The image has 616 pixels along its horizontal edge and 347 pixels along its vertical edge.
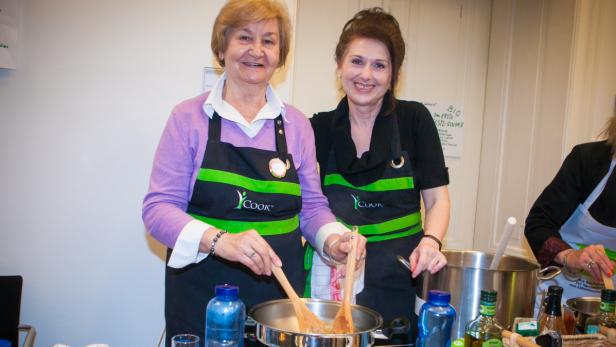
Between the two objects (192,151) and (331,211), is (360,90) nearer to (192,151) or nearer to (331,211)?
(331,211)

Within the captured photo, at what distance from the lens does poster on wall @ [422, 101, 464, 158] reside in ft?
10.1

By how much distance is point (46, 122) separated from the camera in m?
2.06

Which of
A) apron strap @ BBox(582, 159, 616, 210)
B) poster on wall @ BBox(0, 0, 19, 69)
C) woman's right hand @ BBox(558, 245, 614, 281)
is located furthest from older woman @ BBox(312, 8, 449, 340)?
poster on wall @ BBox(0, 0, 19, 69)

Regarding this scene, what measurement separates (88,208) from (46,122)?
0.34 meters

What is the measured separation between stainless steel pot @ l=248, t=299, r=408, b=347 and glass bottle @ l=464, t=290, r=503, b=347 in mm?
152

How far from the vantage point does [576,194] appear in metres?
1.77

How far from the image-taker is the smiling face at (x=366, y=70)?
1632 millimetres

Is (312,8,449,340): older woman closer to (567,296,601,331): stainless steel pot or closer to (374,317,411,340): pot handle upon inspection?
(567,296,601,331): stainless steel pot

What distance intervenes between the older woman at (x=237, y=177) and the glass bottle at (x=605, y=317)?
1.62 feet

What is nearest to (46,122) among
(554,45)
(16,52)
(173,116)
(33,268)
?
(16,52)

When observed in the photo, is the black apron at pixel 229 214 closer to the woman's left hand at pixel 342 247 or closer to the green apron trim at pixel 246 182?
the green apron trim at pixel 246 182

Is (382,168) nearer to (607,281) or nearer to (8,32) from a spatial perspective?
(607,281)

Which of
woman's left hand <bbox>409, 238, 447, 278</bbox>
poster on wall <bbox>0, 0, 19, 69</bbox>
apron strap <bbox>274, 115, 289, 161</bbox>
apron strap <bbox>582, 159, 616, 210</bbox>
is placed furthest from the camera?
poster on wall <bbox>0, 0, 19, 69</bbox>

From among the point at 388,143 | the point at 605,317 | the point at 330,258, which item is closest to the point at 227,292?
the point at 330,258
